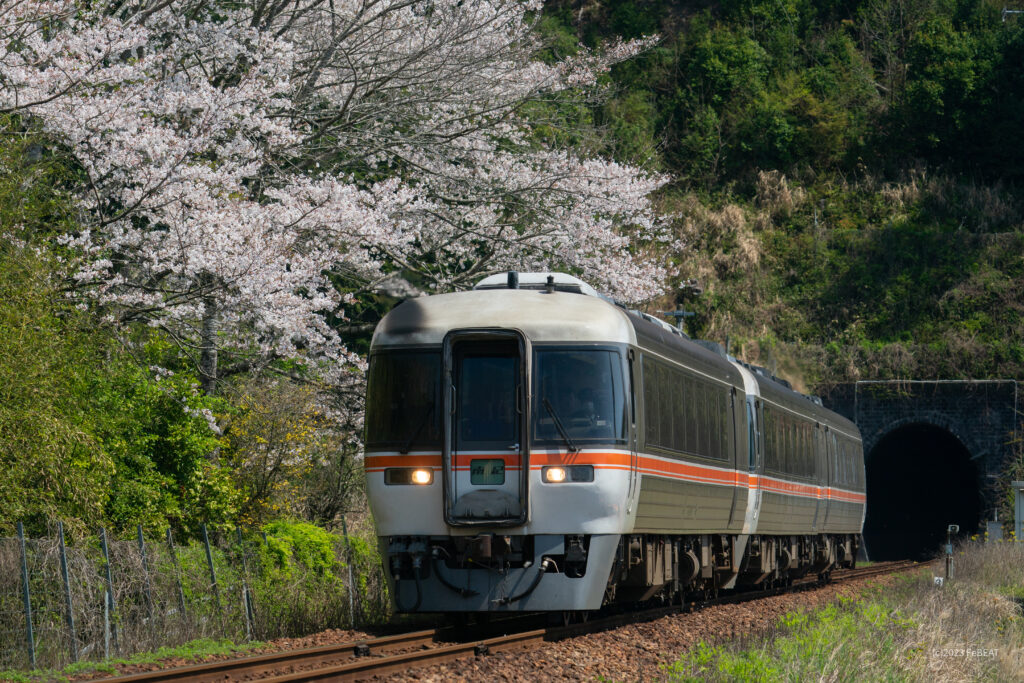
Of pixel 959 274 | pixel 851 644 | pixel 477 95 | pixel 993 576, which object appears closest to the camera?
pixel 851 644

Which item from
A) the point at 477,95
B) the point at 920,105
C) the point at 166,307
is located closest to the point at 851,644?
the point at 166,307

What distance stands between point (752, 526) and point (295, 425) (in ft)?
20.6

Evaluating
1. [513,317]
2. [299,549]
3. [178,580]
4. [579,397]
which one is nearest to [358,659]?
[579,397]

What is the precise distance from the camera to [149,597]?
38.8 feet

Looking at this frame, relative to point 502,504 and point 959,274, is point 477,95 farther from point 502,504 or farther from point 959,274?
point 959,274

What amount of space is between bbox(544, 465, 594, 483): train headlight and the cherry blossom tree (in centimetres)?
516

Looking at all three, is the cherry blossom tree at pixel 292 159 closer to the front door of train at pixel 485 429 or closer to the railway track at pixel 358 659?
the front door of train at pixel 485 429

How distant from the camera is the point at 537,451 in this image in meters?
11.3

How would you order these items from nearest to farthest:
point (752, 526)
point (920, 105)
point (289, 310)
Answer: point (289, 310)
point (752, 526)
point (920, 105)

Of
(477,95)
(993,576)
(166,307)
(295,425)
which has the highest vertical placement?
(477,95)

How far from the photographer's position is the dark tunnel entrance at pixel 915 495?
4550 centimetres

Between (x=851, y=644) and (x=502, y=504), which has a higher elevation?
(x=502, y=504)

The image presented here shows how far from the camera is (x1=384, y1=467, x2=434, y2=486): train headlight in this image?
11438 mm

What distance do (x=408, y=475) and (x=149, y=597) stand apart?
262 cm
